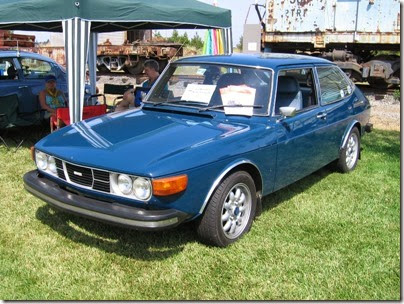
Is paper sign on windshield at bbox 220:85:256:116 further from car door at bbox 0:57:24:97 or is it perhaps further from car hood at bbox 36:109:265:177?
car door at bbox 0:57:24:97

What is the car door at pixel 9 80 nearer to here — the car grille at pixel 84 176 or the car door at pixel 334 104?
the car grille at pixel 84 176

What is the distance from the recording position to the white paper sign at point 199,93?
4312 millimetres

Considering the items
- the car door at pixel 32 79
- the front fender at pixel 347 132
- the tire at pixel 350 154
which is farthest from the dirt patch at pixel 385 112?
the car door at pixel 32 79

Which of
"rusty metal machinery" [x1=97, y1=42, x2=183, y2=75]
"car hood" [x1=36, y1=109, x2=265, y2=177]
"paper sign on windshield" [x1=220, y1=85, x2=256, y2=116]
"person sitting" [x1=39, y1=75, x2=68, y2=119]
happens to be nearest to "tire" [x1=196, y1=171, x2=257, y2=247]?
"car hood" [x1=36, y1=109, x2=265, y2=177]

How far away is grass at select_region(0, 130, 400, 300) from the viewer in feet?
10.3

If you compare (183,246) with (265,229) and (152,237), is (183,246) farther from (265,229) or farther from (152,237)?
(265,229)

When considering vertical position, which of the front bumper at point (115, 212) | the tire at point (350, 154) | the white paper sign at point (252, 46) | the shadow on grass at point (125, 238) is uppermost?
the white paper sign at point (252, 46)

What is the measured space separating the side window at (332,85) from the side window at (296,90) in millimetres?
158

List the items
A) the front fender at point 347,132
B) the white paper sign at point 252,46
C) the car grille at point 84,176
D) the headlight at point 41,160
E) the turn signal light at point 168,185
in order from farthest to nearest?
the white paper sign at point 252,46, the front fender at point 347,132, the headlight at point 41,160, the car grille at point 84,176, the turn signal light at point 168,185

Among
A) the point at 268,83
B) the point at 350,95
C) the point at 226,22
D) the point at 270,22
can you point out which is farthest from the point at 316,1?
the point at 268,83

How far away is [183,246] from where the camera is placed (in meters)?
3.70

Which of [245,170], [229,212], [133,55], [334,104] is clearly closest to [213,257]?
[229,212]

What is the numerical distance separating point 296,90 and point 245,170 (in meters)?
1.39

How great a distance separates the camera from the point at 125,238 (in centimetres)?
385
